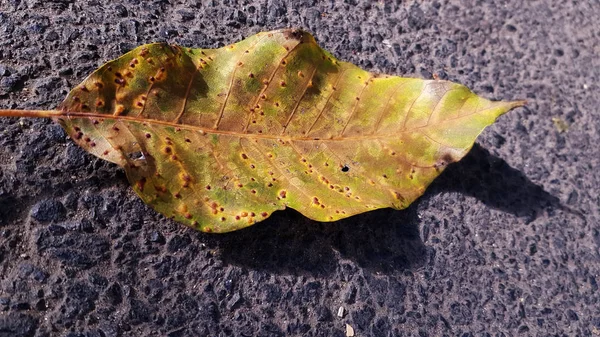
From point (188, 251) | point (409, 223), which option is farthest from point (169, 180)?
point (409, 223)

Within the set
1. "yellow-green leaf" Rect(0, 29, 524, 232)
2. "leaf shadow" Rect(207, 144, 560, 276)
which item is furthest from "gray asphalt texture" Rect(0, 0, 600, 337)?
"yellow-green leaf" Rect(0, 29, 524, 232)

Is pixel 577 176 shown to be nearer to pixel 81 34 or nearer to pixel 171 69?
pixel 171 69

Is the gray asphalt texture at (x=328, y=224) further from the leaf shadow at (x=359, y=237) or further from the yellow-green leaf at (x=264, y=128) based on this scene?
the yellow-green leaf at (x=264, y=128)

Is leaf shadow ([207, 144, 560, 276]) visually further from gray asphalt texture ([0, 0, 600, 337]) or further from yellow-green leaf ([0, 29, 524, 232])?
yellow-green leaf ([0, 29, 524, 232])

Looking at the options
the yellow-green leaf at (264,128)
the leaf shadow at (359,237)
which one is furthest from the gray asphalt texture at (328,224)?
the yellow-green leaf at (264,128)

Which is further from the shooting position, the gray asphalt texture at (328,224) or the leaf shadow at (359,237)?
the leaf shadow at (359,237)

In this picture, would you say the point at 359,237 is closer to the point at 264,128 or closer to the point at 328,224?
the point at 328,224
